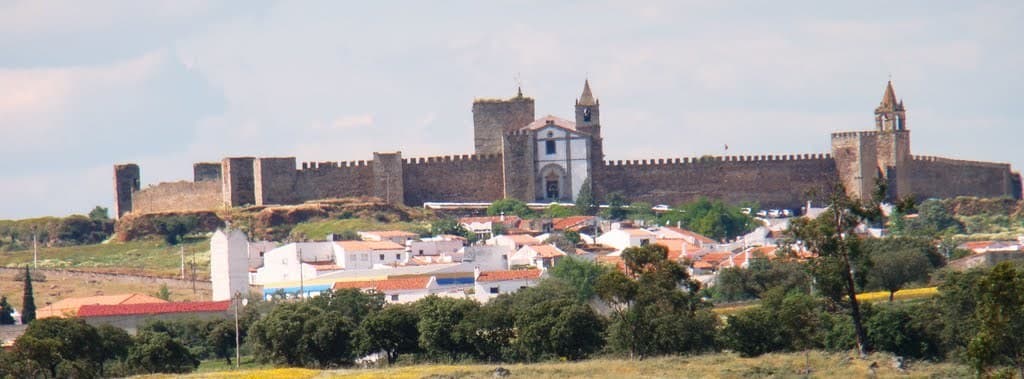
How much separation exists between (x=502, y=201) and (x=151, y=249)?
12356 mm

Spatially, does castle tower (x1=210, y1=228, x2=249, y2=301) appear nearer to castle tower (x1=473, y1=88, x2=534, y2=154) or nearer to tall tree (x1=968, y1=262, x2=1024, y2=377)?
castle tower (x1=473, y1=88, x2=534, y2=154)

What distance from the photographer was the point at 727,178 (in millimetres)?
84312

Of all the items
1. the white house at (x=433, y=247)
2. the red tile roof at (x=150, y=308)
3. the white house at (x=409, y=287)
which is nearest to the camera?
the red tile roof at (x=150, y=308)

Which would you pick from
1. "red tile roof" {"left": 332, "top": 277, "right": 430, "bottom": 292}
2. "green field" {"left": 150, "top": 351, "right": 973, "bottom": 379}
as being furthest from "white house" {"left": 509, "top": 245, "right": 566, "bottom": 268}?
"green field" {"left": 150, "top": 351, "right": 973, "bottom": 379}

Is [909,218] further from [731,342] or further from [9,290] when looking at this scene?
[731,342]

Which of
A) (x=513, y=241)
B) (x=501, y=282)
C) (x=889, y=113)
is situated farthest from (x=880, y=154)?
(x=501, y=282)

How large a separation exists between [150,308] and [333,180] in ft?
72.2

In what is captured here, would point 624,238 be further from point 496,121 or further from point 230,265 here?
point 230,265

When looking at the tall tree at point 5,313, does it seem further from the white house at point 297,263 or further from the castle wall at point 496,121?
the castle wall at point 496,121

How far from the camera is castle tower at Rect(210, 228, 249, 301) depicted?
63281mm

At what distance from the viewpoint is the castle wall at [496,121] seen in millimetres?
82812

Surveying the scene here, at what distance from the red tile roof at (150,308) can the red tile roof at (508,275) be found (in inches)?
285

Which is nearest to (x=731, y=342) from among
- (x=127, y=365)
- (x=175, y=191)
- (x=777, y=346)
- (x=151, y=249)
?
(x=777, y=346)

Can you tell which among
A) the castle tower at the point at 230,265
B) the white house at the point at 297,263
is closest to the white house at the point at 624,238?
the white house at the point at 297,263
